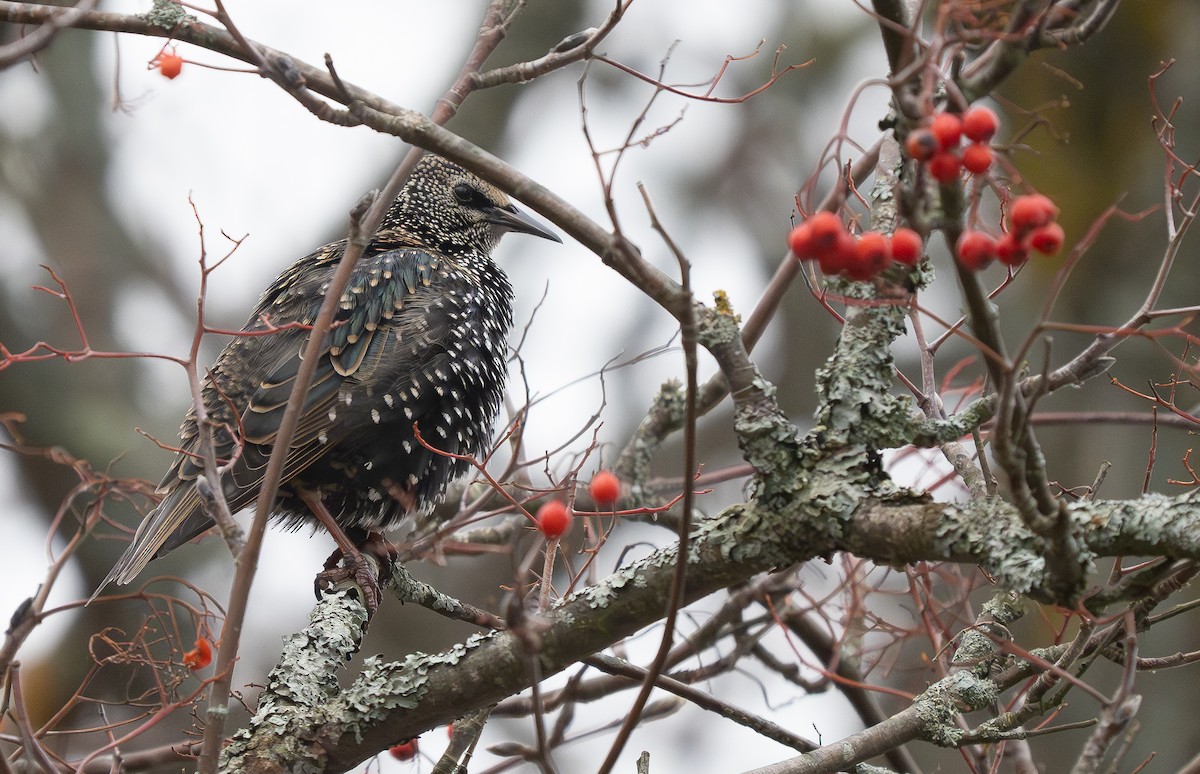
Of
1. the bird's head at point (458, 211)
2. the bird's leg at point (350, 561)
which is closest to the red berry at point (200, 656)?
the bird's leg at point (350, 561)

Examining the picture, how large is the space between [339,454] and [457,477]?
0.45 m

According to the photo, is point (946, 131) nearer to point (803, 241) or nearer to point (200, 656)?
point (803, 241)

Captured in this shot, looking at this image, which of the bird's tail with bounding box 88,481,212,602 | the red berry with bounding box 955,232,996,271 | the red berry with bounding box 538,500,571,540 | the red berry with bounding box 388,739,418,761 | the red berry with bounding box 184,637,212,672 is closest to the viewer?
the red berry with bounding box 955,232,996,271

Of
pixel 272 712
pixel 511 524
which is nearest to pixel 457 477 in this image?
pixel 511 524

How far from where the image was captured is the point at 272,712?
2.69m

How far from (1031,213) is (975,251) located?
0.63ft

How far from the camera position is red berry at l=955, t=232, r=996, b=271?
1557 millimetres

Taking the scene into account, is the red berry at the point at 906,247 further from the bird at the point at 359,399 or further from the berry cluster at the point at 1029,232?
the bird at the point at 359,399

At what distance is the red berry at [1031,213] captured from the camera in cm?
169

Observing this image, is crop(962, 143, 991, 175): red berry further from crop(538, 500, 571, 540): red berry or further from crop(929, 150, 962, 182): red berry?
crop(538, 500, 571, 540): red berry

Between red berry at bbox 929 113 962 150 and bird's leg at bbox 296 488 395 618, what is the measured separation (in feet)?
7.92

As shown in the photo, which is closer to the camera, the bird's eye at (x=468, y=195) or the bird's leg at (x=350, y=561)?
the bird's leg at (x=350, y=561)

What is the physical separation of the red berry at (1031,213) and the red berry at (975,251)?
14cm

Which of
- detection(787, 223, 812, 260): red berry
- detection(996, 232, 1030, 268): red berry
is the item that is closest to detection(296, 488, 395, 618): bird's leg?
detection(787, 223, 812, 260): red berry
